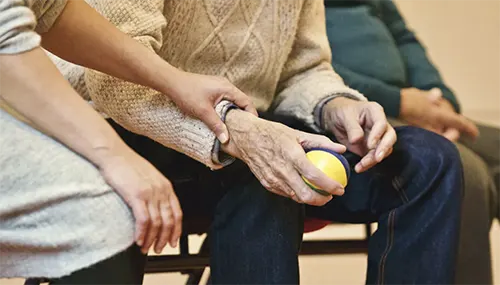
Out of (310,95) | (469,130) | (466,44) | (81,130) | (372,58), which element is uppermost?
(81,130)

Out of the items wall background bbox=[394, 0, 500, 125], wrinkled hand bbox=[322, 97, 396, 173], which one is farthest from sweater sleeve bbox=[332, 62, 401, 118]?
wall background bbox=[394, 0, 500, 125]

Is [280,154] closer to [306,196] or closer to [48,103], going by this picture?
[306,196]

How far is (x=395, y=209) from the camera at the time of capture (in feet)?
3.03

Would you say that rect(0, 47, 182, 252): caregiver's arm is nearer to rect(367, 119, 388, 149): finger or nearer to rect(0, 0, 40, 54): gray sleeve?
rect(0, 0, 40, 54): gray sleeve

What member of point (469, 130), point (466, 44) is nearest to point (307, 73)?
point (469, 130)

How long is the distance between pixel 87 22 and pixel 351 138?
419 mm

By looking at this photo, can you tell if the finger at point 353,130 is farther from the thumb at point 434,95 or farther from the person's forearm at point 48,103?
the thumb at point 434,95

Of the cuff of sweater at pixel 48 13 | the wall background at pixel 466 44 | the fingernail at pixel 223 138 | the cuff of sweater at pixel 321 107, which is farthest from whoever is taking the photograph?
the wall background at pixel 466 44

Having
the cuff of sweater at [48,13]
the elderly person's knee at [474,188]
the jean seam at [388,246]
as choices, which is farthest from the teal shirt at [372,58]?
the cuff of sweater at [48,13]

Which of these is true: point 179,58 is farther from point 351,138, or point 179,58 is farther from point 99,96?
point 351,138

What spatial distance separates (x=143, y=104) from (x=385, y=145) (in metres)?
0.34

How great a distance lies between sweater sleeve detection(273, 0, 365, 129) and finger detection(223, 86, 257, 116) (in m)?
0.21

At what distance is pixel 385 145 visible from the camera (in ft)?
2.90

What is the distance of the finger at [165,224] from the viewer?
66cm
